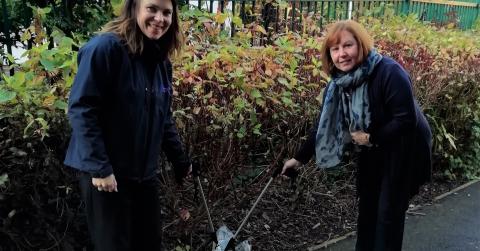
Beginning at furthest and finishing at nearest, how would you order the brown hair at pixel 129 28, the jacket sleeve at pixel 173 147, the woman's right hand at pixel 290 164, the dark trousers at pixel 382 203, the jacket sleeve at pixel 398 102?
1. the woman's right hand at pixel 290 164
2. the dark trousers at pixel 382 203
3. the jacket sleeve at pixel 398 102
4. the jacket sleeve at pixel 173 147
5. the brown hair at pixel 129 28

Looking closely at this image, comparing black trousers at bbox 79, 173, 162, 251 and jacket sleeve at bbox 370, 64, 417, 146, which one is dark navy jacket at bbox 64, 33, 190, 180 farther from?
jacket sleeve at bbox 370, 64, 417, 146

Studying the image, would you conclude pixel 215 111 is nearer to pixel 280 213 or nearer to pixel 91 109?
pixel 91 109

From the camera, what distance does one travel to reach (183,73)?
10.9 ft

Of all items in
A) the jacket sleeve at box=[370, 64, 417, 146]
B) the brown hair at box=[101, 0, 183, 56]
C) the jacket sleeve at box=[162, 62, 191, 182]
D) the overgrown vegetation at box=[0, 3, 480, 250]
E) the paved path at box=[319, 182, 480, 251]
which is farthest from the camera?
the paved path at box=[319, 182, 480, 251]

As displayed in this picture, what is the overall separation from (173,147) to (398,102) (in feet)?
4.22

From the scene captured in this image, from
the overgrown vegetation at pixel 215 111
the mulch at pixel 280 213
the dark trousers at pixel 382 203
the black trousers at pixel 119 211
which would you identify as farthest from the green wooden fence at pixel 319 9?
the black trousers at pixel 119 211

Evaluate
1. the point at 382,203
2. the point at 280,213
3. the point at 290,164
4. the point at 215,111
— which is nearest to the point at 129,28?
the point at 215,111

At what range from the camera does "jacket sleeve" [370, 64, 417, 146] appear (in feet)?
9.72

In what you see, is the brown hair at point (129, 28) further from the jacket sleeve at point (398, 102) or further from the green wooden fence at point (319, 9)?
the green wooden fence at point (319, 9)

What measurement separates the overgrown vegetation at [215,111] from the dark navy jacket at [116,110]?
38 cm

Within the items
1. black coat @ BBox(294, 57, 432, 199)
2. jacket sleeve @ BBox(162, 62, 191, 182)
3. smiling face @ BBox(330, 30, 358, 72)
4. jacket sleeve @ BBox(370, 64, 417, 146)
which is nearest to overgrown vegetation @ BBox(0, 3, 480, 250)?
jacket sleeve @ BBox(162, 62, 191, 182)

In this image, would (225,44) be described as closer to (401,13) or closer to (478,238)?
(478,238)

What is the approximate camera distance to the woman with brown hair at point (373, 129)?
3014 millimetres

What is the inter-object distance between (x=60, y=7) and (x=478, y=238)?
3834mm
